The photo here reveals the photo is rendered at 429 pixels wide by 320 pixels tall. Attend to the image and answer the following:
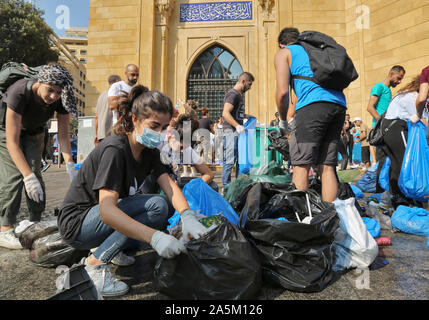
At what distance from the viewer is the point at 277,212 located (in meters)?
1.91

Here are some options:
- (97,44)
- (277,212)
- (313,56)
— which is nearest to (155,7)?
(97,44)

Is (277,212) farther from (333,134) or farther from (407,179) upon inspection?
(407,179)

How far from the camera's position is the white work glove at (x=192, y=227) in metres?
1.52

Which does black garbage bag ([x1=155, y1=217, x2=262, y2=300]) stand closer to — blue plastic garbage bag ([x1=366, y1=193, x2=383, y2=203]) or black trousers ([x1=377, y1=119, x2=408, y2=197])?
black trousers ([x1=377, y1=119, x2=408, y2=197])

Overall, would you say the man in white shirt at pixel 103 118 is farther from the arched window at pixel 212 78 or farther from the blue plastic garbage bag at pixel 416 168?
the arched window at pixel 212 78

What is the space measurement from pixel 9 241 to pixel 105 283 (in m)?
1.42

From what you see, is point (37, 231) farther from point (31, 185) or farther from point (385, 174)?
point (385, 174)

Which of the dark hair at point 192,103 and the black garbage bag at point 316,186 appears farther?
the dark hair at point 192,103

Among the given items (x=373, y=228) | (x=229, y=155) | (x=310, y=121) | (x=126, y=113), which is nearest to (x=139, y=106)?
(x=126, y=113)

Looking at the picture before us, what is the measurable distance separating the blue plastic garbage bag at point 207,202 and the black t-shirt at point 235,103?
218 cm

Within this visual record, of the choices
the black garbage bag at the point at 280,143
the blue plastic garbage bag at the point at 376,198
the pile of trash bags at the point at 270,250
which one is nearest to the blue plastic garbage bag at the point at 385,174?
the blue plastic garbage bag at the point at 376,198

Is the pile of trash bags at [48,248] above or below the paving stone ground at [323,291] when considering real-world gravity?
above

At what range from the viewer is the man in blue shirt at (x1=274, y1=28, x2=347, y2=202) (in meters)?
2.29

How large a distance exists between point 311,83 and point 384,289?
5.15 ft
